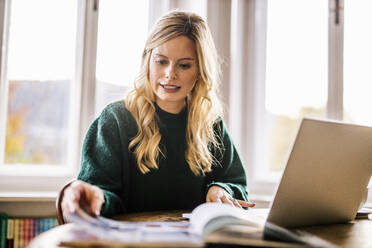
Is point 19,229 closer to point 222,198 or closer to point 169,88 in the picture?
point 169,88

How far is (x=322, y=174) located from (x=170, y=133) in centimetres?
68

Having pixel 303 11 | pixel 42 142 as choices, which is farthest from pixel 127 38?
pixel 303 11

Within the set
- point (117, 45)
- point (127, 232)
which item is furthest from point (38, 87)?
point (127, 232)

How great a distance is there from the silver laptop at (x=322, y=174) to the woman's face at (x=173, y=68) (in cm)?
66

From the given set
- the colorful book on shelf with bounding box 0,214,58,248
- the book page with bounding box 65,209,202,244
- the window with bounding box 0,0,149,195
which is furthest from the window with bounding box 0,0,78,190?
the book page with bounding box 65,209,202,244

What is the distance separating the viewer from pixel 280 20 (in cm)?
237

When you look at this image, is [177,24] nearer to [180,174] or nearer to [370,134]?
[180,174]

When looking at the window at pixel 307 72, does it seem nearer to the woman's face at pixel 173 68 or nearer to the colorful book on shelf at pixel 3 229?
the woman's face at pixel 173 68

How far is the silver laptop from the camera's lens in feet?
2.38

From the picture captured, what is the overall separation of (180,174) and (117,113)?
31 centimetres

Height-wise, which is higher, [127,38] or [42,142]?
[127,38]

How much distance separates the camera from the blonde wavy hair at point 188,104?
1.28m

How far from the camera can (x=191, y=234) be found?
61 cm

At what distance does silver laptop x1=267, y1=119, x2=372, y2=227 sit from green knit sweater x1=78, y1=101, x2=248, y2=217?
0.37 metres
